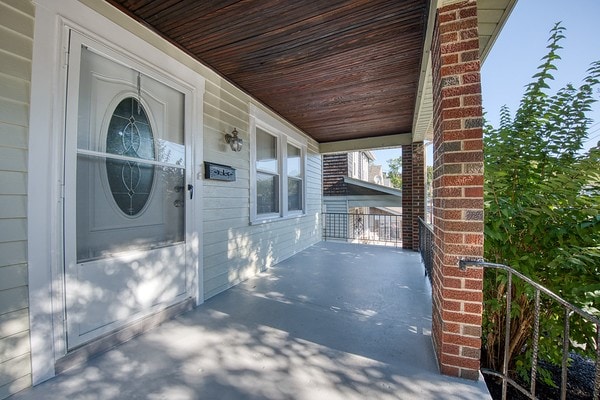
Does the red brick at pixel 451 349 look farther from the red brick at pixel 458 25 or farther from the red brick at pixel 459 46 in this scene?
the red brick at pixel 458 25

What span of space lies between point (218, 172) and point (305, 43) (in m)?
1.65

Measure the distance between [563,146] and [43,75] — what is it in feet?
Result: 11.8

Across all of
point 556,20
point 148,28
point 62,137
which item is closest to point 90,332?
point 62,137

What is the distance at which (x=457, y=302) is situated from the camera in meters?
1.67

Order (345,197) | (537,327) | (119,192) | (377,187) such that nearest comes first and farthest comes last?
1. (537,327)
2. (119,192)
3. (377,187)
4. (345,197)

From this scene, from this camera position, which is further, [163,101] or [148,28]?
[163,101]

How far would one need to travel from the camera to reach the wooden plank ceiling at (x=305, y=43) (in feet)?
6.82

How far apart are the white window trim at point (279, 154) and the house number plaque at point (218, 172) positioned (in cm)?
60

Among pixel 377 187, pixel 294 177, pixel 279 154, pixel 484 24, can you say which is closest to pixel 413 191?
pixel 377 187

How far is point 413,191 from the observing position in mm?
5938

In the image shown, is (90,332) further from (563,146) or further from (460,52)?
(563,146)

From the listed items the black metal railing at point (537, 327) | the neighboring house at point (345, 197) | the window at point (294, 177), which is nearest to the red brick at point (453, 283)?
the black metal railing at point (537, 327)

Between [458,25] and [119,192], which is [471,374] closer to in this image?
[458,25]

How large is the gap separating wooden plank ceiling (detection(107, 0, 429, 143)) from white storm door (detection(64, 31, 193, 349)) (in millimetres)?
→ 553
